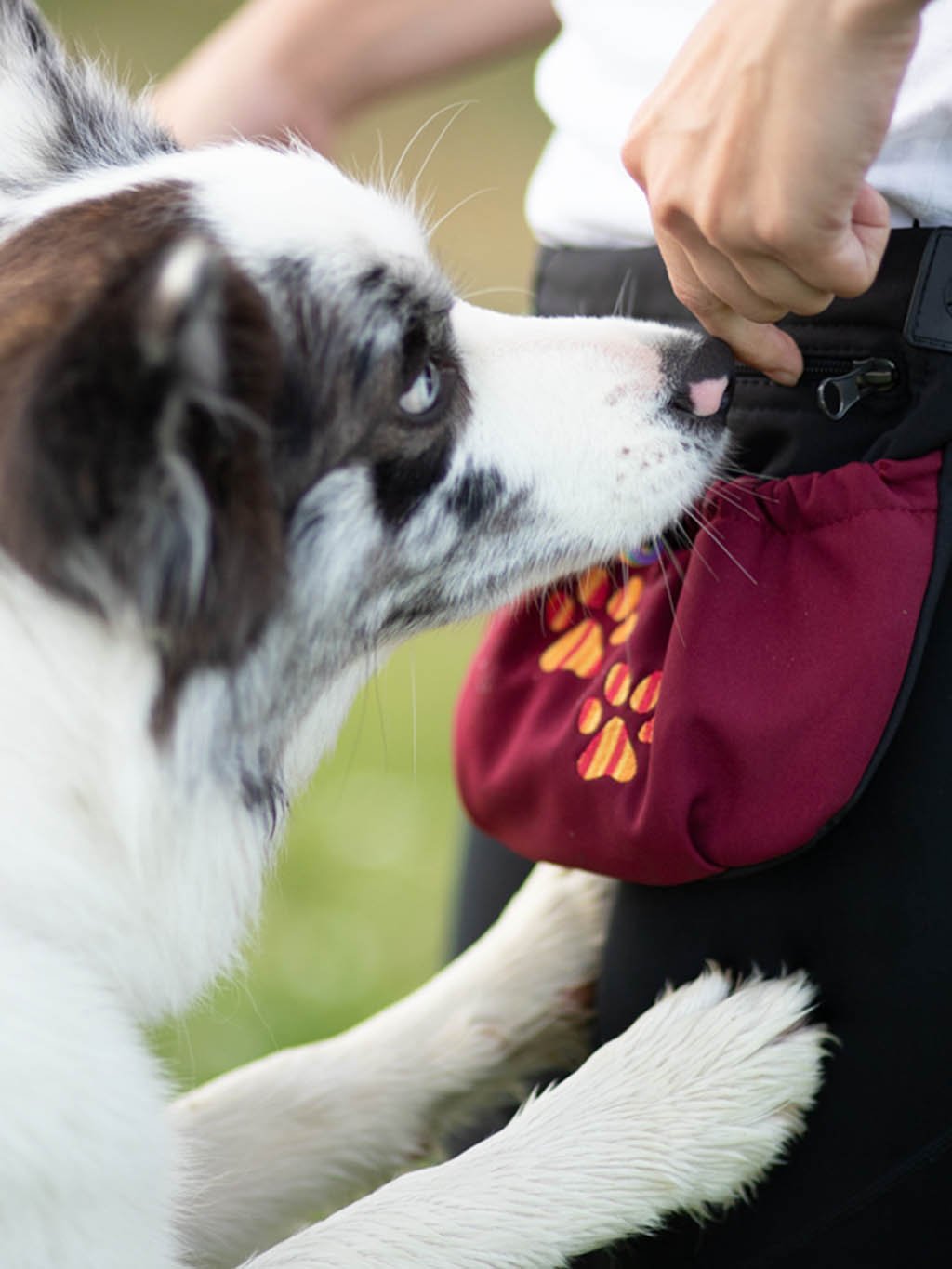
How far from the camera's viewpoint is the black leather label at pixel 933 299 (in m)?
1.35

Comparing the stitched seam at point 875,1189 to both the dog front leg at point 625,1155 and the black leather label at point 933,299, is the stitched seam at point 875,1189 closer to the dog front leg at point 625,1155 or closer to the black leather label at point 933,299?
the dog front leg at point 625,1155

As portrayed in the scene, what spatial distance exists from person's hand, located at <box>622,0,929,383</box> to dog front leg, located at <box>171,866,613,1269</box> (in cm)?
93

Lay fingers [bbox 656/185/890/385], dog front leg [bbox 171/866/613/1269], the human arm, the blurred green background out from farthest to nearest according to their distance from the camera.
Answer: the blurred green background
the human arm
dog front leg [bbox 171/866/613/1269]
fingers [bbox 656/185/890/385]

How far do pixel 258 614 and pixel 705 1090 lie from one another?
0.76 meters

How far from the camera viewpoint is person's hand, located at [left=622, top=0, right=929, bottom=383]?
3.56ft

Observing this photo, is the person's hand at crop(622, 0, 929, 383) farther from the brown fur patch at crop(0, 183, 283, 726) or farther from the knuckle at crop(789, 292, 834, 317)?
the brown fur patch at crop(0, 183, 283, 726)

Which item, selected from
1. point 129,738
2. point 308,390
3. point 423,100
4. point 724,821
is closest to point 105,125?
point 308,390

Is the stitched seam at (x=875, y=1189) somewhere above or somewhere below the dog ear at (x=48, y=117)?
below

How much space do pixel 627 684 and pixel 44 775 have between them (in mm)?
624

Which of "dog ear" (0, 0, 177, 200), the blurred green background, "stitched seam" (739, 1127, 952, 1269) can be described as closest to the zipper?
the blurred green background

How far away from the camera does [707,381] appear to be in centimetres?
155

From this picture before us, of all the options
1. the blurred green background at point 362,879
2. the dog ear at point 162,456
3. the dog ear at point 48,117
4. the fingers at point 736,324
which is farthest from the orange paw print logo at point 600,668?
the dog ear at point 48,117

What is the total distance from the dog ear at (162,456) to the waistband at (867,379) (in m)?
0.57

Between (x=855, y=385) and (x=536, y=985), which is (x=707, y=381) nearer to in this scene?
(x=855, y=385)
